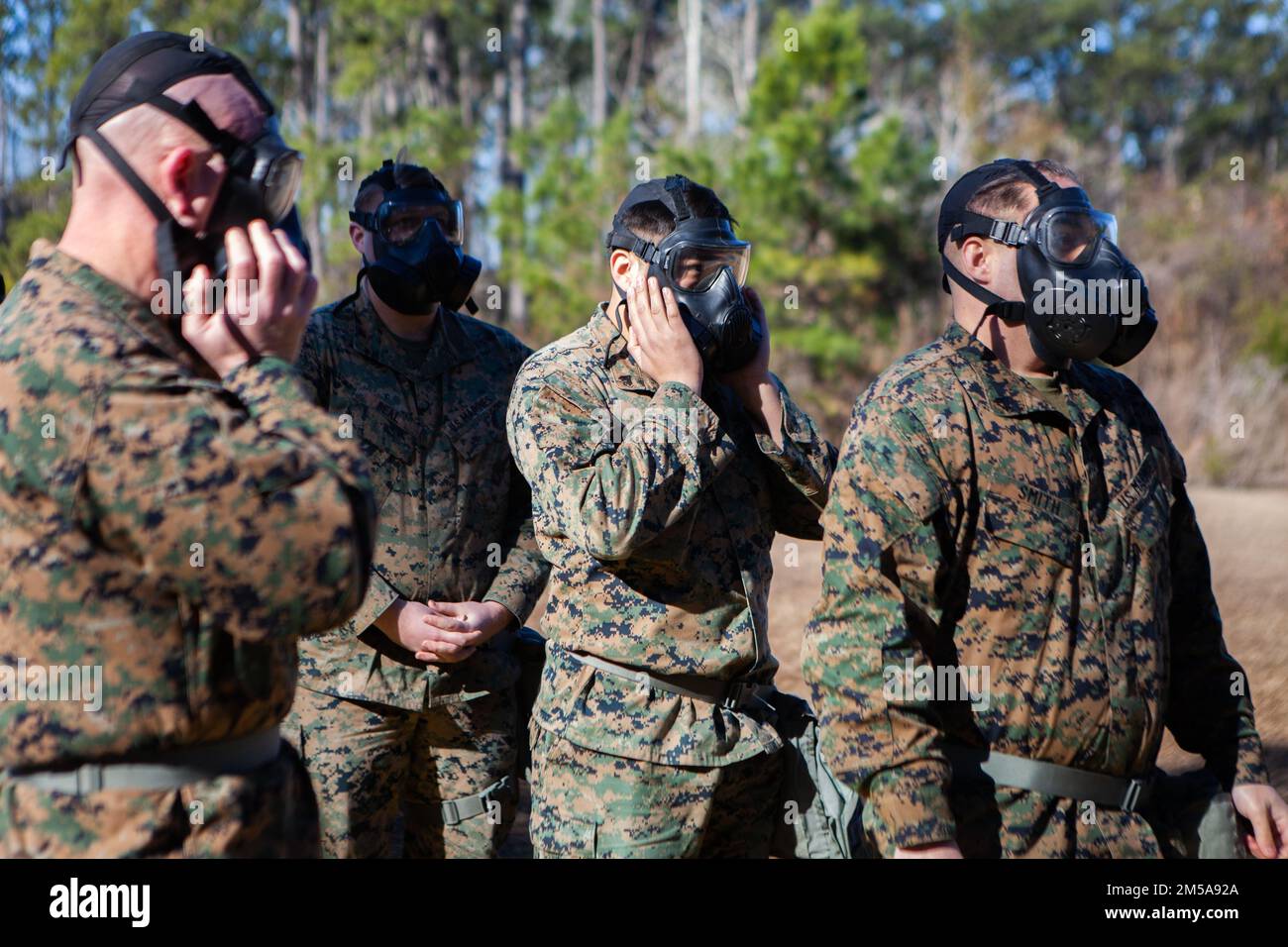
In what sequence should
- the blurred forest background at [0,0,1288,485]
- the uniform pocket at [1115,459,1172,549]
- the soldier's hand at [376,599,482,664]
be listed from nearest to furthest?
the uniform pocket at [1115,459,1172,549], the soldier's hand at [376,599,482,664], the blurred forest background at [0,0,1288,485]

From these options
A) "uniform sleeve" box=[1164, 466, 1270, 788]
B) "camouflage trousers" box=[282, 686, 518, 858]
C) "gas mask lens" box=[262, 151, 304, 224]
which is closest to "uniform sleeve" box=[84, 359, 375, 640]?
"gas mask lens" box=[262, 151, 304, 224]

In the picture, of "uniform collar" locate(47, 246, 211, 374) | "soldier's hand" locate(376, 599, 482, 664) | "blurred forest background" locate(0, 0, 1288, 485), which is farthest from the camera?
"blurred forest background" locate(0, 0, 1288, 485)

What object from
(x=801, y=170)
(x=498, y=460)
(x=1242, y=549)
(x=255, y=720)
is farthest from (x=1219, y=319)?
(x=255, y=720)

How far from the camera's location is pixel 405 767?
4.16 meters

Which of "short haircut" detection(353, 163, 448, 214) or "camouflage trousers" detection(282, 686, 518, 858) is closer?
"camouflage trousers" detection(282, 686, 518, 858)

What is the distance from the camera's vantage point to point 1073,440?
116 inches

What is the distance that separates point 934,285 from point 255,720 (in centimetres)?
2118

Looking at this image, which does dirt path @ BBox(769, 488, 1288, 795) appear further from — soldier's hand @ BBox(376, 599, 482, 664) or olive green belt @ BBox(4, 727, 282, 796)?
olive green belt @ BBox(4, 727, 282, 796)

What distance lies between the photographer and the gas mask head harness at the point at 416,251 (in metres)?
4.22

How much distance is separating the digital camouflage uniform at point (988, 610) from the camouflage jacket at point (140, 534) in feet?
3.53

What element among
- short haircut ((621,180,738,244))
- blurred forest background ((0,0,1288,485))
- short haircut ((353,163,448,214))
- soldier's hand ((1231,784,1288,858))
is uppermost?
blurred forest background ((0,0,1288,485))

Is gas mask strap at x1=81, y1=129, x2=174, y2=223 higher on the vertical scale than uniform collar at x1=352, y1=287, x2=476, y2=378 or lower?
higher

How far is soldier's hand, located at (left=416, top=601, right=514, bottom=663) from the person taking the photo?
13.1ft

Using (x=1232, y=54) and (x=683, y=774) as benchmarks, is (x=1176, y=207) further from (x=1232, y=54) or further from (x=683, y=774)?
(x=683, y=774)
